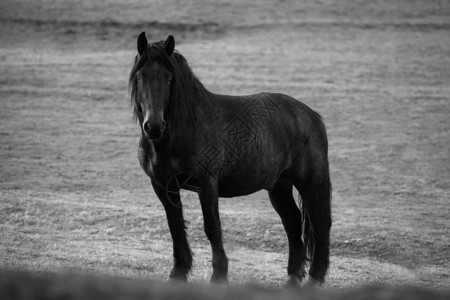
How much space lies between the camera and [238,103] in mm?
7492

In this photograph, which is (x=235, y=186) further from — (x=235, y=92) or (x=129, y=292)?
(x=235, y=92)

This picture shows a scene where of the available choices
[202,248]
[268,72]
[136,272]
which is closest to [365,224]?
[202,248]

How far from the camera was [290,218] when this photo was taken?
26.6 ft

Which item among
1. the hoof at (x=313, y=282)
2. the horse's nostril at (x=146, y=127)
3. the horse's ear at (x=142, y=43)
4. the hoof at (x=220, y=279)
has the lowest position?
the hoof at (x=313, y=282)

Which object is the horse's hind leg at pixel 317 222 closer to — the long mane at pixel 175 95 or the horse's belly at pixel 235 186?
the horse's belly at pixel 235 186

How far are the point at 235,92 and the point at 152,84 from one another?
2127 cm

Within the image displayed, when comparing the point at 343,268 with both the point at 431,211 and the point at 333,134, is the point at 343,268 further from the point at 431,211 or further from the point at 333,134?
the point at 333,134

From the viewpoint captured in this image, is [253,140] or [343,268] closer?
[253,140]

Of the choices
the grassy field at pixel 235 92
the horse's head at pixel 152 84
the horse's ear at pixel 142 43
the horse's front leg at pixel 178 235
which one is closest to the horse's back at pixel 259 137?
the horse's front leg at pixel 178 235

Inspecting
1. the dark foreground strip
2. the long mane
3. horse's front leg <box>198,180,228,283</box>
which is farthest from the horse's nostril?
the dark foreground strip

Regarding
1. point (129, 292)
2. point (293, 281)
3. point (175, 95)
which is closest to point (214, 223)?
point (175, 95)

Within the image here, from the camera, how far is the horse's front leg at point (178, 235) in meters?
6.85

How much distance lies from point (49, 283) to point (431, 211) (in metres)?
13.7

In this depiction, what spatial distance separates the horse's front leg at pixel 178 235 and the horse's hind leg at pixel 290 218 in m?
1.51
